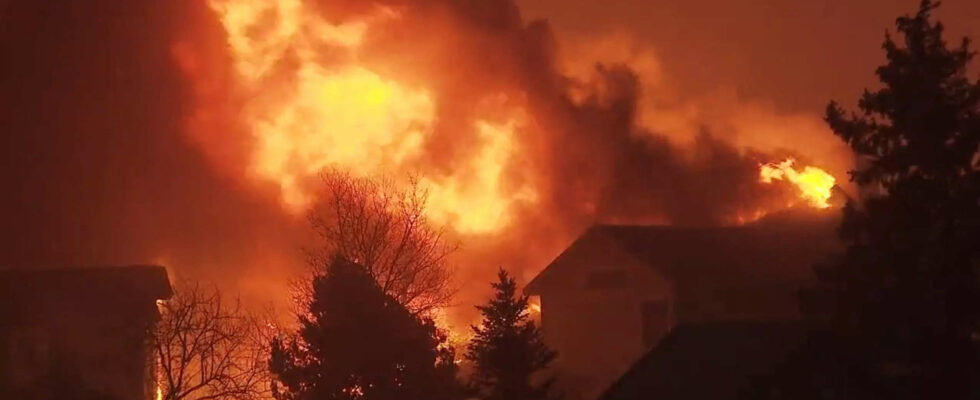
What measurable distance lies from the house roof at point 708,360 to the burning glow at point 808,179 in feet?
92.4

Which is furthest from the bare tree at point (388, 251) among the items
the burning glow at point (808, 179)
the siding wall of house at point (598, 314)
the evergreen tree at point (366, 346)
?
the burning glow at point (808, 179)

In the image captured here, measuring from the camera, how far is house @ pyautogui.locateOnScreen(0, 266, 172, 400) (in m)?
34.7

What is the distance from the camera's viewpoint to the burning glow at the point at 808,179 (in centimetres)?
5184

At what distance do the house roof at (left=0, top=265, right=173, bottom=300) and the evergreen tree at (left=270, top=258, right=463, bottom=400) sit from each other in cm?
1242

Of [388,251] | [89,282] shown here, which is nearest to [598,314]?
[388,251]

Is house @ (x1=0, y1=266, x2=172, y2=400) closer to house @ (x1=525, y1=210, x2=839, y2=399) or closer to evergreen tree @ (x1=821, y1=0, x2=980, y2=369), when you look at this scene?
house @ (x1=525, y1=210, x2=839, y2=399)

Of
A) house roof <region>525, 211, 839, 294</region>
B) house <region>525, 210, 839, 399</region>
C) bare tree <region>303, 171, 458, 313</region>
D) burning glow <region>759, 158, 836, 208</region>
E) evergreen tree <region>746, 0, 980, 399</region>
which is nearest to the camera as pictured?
evergreen tree <region>746, 0, 980, 399</region>

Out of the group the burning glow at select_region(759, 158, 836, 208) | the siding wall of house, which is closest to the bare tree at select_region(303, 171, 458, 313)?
Answer: the siding wall of house

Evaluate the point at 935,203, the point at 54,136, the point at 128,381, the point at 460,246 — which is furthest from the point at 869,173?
the point at 54,136

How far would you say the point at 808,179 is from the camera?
5322 centimetres

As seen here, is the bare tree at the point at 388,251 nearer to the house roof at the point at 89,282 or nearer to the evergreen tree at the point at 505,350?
the house roof at the point at 89,282

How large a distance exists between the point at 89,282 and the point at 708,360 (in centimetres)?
2092

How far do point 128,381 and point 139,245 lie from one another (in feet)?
77.3

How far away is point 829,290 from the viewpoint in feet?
68.5
